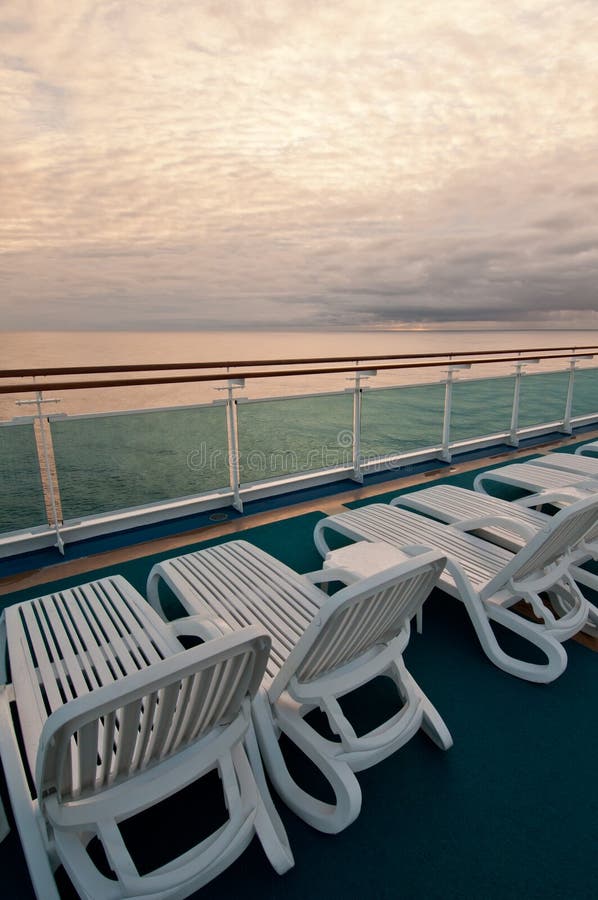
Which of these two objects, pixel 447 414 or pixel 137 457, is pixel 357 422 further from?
pixel 137 457

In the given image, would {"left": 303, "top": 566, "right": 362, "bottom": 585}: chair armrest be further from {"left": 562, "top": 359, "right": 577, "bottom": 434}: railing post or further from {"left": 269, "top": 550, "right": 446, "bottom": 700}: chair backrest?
{"left": 562, "top": 359, "right": 577, "bottom": 434}: railing post

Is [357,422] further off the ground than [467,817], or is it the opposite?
[357,422]

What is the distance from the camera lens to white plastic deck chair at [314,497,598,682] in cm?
195

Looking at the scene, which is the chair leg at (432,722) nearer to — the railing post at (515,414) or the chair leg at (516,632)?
the chair leg at (516,632)

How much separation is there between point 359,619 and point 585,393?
22.1 ft

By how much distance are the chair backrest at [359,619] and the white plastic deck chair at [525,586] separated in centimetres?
65

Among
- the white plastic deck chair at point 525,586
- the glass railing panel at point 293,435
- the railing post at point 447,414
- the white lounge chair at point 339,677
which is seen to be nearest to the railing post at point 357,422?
the glass railing panel at point 293,435

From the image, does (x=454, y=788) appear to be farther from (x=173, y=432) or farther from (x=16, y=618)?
(x=173, y=432)

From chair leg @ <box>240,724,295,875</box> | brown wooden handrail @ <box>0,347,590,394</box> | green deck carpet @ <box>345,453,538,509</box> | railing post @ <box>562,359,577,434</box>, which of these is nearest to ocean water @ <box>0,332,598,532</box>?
brown wooden handrail @ <box>0,347,590,394</box>

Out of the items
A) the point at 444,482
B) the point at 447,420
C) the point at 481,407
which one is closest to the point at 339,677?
the point at 444,482

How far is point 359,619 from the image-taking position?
1319 millimetres

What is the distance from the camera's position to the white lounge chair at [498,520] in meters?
2.51

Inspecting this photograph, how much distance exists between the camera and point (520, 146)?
8.55 metres

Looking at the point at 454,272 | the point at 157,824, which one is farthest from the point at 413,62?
the point at 454,272
